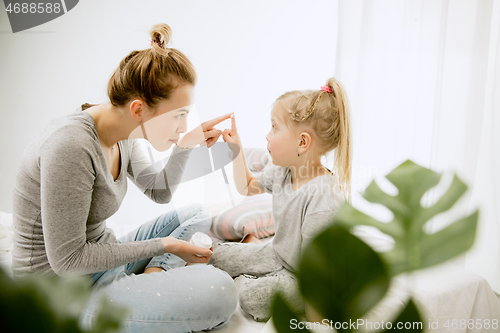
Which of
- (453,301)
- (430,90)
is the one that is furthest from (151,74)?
(430,90)

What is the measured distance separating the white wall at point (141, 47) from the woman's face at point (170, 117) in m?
0.42

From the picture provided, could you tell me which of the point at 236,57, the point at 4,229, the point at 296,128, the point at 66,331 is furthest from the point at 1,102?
the point at 66,331

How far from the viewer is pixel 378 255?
9 centimetres

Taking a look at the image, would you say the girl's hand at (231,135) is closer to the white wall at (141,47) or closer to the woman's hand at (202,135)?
the woman's hand at (202,135)

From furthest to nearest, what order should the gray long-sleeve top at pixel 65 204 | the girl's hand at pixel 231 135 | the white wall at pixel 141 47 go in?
the white wall at pixel 141 47 → the girl's hand at pixel 231 135 → the gray long-sleeve top at pixel 65 204

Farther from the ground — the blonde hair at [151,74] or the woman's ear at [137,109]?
the blonde hair at [151,74]

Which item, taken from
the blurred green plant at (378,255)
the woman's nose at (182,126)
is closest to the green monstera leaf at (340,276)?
the blurred green plant at (378,255)

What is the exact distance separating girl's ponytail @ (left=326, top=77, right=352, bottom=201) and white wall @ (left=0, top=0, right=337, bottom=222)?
49cm

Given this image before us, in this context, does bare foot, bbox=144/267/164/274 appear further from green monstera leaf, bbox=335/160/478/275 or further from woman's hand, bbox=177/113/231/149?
green monstera leaf, bbox=335/160/478/275

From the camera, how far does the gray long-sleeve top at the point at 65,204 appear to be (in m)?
0.74

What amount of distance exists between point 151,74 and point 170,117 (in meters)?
0.13

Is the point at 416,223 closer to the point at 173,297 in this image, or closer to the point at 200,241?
the point at 173,297

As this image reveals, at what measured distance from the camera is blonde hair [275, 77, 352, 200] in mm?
1039

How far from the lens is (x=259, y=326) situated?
0.86m
